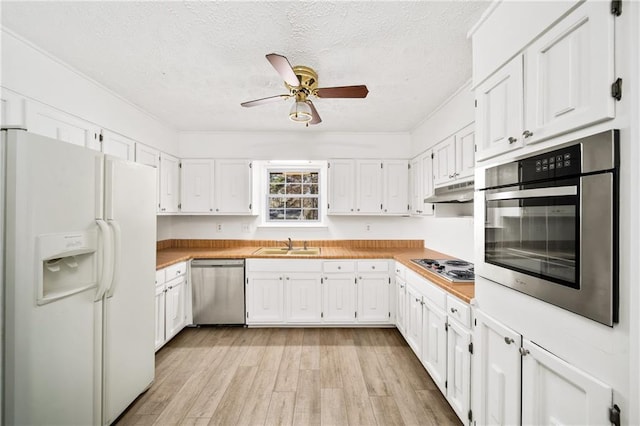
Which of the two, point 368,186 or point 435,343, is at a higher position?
point 368,186

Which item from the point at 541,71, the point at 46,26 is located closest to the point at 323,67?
the point at 541,71

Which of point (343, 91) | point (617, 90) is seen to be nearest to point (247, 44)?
point (343, 91)

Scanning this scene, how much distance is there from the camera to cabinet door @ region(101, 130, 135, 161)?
2396 mm

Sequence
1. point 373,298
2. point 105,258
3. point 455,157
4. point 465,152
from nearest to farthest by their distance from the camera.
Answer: point 105,258, point 465,152, point 455,157, point 373,298

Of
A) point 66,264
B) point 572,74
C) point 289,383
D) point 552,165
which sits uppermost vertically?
point 572,74

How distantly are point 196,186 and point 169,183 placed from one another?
331mm

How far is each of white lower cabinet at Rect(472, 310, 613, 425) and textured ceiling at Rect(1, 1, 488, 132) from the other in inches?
68.5

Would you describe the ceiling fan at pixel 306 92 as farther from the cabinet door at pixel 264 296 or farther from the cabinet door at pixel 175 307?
the cabinet door at pixel 175 307

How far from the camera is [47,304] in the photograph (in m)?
1.34

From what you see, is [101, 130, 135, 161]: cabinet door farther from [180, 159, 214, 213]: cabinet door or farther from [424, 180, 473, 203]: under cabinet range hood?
[424, 180, 473, 203]: under cabinet range hood

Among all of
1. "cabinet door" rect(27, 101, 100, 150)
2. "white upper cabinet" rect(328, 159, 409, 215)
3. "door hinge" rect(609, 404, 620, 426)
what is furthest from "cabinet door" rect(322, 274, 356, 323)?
"cabinet door" rect(27, 101, 100, 150)

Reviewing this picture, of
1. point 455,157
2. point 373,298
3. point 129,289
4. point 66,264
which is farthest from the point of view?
point 373,298

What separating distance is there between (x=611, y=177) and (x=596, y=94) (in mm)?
272

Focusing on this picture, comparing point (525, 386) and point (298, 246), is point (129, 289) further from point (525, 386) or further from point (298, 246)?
point (525, 386)
